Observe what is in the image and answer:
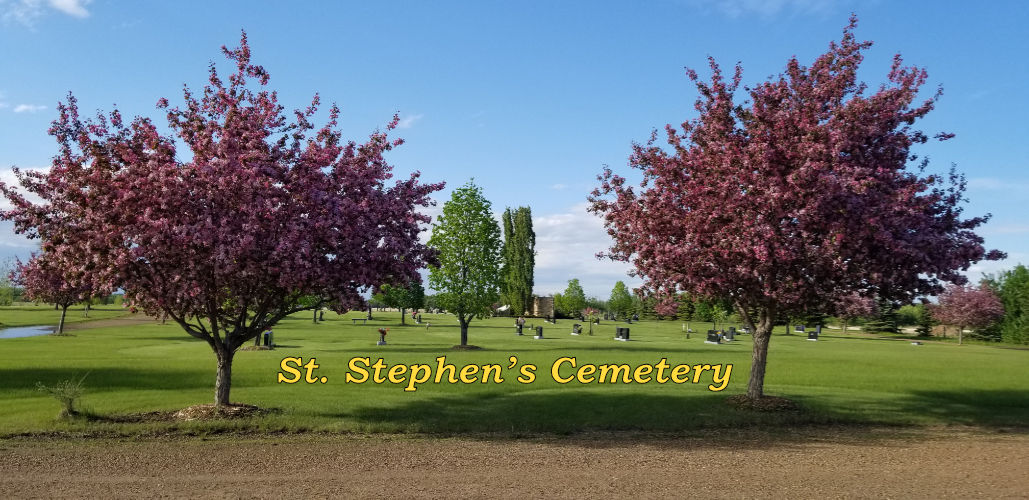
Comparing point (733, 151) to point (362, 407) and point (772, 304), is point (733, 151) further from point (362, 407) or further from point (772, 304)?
point (362, 407)

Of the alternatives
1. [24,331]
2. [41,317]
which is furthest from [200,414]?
[41,317]

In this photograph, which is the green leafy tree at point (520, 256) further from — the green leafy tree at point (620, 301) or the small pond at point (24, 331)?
the small pond at point (24, 331)

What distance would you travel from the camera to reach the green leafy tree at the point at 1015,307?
68125 mm

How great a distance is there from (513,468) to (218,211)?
8928 mm

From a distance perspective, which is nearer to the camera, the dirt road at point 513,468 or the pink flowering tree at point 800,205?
the dirt road at point 513,468

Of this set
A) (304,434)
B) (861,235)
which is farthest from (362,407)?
(861,235)

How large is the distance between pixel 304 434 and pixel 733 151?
43.1 feet

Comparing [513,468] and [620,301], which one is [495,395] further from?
[620,301]

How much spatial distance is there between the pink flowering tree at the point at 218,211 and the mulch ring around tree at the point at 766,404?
10282 mm

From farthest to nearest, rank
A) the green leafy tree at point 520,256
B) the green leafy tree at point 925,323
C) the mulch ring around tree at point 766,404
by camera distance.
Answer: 1. the green leafy tree at point 520,256
2. the green leafy tree at point 925,323
3. the mulch ring around tree at point 766,404

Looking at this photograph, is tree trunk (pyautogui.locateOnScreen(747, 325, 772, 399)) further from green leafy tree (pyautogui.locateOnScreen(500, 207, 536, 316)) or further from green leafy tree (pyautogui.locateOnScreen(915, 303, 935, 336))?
green leafy tree (pyautogui.locateOnScreen(500, 207, 536, 316))

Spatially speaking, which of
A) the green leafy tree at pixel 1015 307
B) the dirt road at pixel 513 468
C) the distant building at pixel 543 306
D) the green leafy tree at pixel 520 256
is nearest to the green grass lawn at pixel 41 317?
the dirt road at pixel 513 468

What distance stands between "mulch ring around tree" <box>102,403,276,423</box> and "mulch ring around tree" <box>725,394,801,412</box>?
42.3ft

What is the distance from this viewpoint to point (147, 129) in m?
15.8
